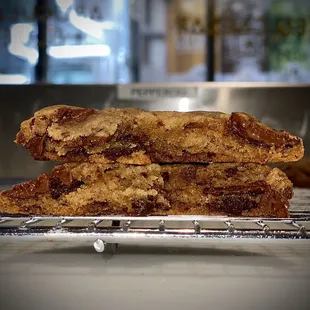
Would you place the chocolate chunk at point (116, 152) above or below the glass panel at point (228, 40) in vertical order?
below

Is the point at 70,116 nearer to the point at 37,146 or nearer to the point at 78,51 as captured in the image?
the point at 37,146

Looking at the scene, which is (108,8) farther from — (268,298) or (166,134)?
(268,298)

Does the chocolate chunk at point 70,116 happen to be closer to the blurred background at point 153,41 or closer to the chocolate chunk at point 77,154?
the chocolate chunk at point 77,154

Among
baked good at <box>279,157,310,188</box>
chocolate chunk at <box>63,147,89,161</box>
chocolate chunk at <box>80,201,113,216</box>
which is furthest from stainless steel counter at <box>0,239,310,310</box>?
baked good at <box>279,157,310,188</box>

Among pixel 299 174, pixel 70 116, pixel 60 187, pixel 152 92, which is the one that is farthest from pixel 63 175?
pixel 152 92

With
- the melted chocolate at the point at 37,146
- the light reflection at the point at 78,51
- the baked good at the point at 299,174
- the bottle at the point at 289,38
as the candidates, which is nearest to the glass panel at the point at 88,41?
the light reflection at the point at 78,51

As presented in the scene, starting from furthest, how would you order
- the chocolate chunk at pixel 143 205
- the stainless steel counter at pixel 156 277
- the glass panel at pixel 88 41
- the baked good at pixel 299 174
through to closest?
1. the glass panel at pixel 88 41
2. the baked good at pixel 299 174
3. the chocolate chunk at pixel 143 205
4. the stainless steel counter at pixel 156 277

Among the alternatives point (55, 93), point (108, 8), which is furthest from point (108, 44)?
point (55, 93)
